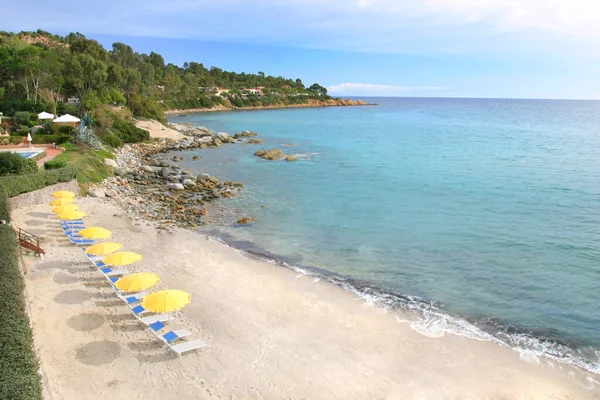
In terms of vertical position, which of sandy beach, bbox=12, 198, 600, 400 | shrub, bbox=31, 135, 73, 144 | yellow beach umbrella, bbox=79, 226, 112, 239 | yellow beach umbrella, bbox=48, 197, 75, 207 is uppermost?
shrub, bbox=31, 135, 73, 144

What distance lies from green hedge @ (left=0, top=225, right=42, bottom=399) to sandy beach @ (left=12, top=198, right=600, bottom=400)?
166 centimetres

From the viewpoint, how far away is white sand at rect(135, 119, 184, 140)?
64.6 metres

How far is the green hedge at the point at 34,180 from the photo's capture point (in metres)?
23.6

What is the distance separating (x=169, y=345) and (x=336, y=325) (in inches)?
232

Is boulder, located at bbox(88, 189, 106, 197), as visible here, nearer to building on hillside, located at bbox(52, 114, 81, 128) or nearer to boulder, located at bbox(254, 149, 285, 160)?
building on hillside, located at bbox(52, 114, 81, 128)

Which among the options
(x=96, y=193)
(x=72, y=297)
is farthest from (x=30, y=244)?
(x=96, y=193)

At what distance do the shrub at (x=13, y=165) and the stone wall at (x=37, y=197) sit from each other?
2089mm

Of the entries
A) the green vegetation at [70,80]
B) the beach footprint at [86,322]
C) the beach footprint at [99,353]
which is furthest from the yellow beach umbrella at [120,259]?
the green vegetation at [70,80]

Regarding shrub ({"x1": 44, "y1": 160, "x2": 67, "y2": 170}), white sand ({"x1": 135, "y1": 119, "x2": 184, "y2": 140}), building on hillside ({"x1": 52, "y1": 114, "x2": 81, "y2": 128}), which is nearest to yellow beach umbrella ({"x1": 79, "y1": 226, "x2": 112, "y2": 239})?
shrub ({"x1": 44, "y1": 160, "x2": 67, "y2": 170})

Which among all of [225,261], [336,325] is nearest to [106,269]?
[225,261]

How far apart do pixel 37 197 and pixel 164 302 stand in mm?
16550

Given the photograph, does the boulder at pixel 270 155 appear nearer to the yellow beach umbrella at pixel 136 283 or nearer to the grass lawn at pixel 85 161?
the grass lawn at pixel 85 161

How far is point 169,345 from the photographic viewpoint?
13172 mm

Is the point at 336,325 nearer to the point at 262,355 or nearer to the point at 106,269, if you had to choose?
the point at 262,355
